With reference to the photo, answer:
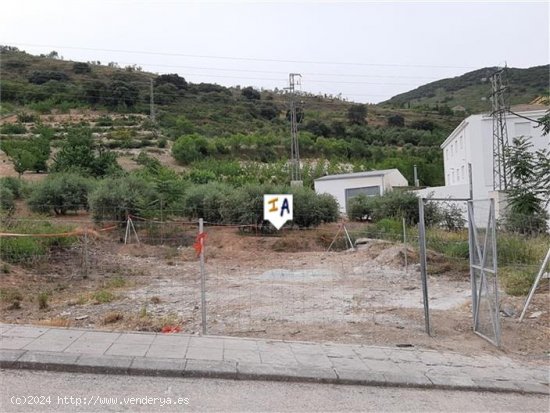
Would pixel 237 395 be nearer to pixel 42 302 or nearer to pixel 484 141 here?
pixel 42 302

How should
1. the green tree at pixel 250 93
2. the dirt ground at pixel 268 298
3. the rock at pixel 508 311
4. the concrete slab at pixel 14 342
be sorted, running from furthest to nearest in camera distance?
the green tree at pixel 250 93
the rock at pixel 508 311
the dirt ground at pixel 268 298
the concrete slab at pixel 14 342

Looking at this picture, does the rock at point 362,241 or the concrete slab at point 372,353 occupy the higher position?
the rock at point 362,241

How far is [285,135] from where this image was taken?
228 ft

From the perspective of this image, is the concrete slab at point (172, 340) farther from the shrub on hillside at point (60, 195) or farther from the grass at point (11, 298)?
the shrub on hillside at point (60, 195)

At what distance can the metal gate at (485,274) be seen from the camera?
278 inches

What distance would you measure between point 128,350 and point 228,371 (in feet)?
4.09

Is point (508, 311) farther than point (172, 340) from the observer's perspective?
Yes

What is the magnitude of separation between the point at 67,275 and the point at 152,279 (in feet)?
6.74

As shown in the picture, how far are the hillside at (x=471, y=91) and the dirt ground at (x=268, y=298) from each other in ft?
221

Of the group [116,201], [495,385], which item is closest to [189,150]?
[116,201]

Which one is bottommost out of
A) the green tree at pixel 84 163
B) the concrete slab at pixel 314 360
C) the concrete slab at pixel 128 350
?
the concrete slab at pixel 314 360

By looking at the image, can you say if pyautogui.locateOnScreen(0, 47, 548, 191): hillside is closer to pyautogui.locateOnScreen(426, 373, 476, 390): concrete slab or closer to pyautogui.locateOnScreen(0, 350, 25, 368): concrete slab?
pyautogui.locateOnScreen(0, 350, 25, 368): concrete slab

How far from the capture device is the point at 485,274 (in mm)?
7383

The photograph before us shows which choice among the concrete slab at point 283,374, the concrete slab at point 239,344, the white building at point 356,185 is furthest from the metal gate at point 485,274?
Answer: the white building at point 356,185
